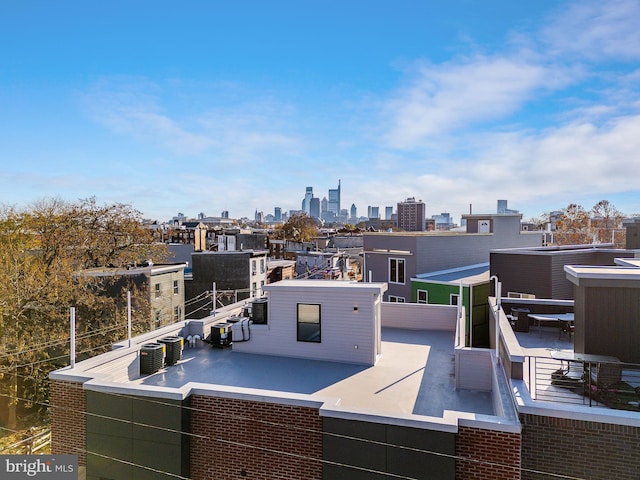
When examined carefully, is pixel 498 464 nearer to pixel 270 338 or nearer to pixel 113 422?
pixel 270 338

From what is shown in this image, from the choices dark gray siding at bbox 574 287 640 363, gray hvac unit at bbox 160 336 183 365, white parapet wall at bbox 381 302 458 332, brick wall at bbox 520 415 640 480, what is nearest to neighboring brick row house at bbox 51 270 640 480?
brick wall at bbox 520 415 640 480

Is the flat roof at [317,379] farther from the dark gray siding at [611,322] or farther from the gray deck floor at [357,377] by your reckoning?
the dark gray siding at [611,322]

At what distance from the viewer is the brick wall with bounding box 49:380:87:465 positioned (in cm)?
950

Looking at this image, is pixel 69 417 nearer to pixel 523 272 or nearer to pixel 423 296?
pixel 523 272

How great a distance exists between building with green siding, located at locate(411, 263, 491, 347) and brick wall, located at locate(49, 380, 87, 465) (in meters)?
16.2

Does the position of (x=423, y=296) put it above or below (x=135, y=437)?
above

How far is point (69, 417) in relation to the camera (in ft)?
31.6

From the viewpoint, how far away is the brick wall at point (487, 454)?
688 cm

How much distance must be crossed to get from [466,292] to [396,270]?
21.2ft

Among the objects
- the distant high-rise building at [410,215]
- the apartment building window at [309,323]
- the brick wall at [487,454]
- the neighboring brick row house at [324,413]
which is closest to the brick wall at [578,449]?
the neighboring brick row house at [324,413]

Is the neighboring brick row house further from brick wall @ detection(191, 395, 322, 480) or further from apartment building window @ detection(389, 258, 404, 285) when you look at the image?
Answer: apartment building window @ detection(389, 258, 404, 285)

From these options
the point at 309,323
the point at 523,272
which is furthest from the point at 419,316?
the point at 523,272

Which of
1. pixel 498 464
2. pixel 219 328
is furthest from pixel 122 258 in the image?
pixel 498 464

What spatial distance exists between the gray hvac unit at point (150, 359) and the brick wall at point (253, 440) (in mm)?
2659
